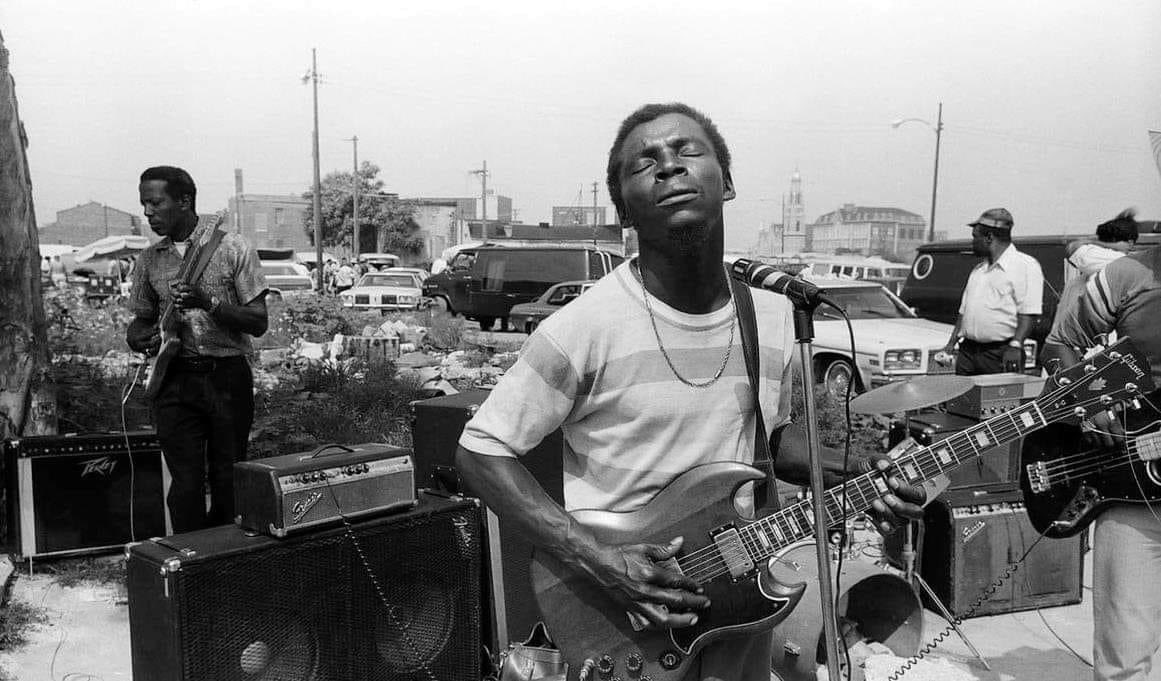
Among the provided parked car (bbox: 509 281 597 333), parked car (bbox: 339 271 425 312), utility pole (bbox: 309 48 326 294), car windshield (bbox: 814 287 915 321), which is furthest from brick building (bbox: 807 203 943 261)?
car windshield (bbox: 814 287 915 321)

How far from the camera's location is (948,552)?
4.91 m

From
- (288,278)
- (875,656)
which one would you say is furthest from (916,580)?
(288,278)

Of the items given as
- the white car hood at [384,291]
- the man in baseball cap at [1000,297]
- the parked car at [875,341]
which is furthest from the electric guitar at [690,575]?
the white car hood at [384,291]

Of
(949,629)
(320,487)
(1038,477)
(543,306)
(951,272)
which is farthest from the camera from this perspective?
(543,306)

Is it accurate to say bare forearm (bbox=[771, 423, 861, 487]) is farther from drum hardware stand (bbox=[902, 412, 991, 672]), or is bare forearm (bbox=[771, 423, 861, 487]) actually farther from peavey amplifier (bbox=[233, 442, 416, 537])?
drum hardware stand (bbox=[902, 412, 991, 672])

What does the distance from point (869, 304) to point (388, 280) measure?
1665 centimetres

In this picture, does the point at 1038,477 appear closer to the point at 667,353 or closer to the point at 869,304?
the point at 667,353

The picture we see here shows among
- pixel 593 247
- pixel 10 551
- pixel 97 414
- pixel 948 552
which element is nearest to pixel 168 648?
pixel 10 551

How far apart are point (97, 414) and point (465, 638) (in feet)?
16.8

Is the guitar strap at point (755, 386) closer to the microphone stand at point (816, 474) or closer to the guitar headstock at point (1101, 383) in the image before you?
the microphone stand at point (816, 474)

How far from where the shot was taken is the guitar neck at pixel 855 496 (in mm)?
2221

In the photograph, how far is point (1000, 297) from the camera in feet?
22.6

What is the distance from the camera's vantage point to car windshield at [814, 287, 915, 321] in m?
11.0

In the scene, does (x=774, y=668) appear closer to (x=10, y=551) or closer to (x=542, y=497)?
(x=542, y=497)
